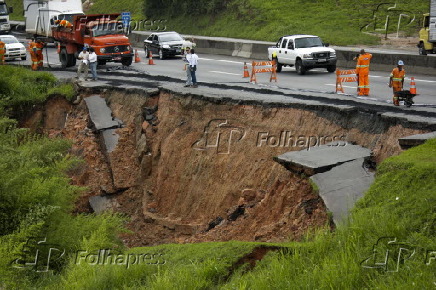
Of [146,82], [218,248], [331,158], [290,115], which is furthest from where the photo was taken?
[146,82]

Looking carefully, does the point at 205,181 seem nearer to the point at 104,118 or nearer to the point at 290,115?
the point at 290,115

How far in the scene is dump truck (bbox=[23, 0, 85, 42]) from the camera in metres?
42.9

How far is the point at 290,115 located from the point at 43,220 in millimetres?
7708

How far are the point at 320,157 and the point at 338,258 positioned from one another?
214 inches

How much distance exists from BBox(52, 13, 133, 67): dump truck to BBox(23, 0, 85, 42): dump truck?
259 inches

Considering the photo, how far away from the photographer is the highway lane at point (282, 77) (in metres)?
24.7

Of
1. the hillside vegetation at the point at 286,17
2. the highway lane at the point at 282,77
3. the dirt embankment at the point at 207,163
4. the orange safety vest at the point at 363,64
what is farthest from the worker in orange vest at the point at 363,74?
the hillside vegetation at the point at 286,17

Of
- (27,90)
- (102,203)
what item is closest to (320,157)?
(102,203)

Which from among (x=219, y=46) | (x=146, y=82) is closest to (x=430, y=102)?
(x=146, y=82)

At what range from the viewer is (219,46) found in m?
43.8

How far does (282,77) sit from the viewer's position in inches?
1214

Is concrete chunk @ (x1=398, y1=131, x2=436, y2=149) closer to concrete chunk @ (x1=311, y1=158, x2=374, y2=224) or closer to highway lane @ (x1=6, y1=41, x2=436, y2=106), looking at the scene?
concrete chunk @ (x1=311, y1=158, x2=374, y2=224)

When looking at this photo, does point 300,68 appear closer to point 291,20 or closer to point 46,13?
point 291,20

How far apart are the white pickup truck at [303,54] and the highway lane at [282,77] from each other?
43 centimetres
